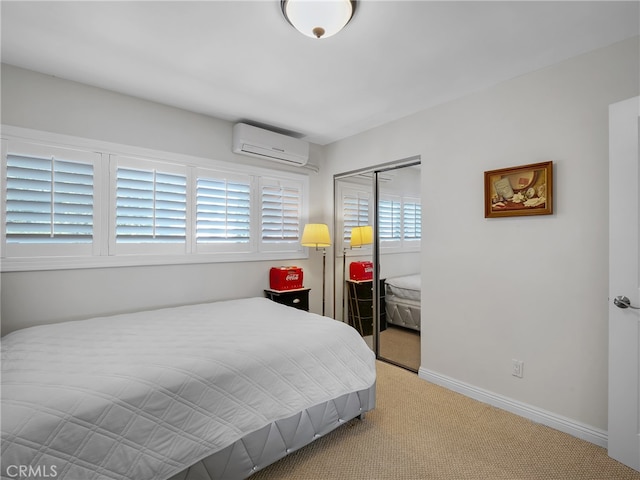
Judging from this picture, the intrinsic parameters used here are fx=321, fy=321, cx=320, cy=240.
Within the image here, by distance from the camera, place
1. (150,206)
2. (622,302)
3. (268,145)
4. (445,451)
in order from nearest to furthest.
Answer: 1. (622,302)
2. (445,451)
3. (150,206)
4. (268,145)

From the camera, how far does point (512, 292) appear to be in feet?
7.90

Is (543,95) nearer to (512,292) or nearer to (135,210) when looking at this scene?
(512,292)

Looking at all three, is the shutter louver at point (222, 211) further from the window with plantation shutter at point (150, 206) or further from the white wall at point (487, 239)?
the white wall at point (487, 239)

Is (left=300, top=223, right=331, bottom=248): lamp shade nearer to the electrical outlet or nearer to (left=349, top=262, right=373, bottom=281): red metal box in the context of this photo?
(left=349, top=262, right=373, bottom=281): red metal box

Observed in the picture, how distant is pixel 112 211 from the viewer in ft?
8.67

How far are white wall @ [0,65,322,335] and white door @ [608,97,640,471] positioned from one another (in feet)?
9.64

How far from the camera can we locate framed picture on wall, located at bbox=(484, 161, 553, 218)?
7.27 ft

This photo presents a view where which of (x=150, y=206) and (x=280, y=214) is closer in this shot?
(x=150, y=206)

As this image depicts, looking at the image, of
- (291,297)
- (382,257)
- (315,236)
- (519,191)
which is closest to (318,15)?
(519,191)

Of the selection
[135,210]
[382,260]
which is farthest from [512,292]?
[135,210]

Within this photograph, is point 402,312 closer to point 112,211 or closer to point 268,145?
point 268,145

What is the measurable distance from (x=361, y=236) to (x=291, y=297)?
1.04m

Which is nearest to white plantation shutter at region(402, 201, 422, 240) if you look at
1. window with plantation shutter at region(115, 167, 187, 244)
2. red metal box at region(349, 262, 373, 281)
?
red metal box at region(349, 262, 373, 281)
